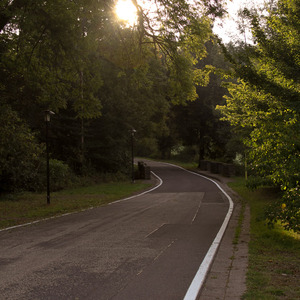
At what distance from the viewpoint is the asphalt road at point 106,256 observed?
5160mm

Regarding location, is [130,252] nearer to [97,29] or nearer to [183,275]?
[183,275]

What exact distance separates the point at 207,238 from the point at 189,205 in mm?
7317

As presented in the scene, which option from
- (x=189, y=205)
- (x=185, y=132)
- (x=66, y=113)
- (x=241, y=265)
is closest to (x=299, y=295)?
(x=241, y=265)

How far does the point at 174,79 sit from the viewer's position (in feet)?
60.2

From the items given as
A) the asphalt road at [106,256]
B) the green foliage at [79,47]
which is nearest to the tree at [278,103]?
the asphalt road at [106,256]

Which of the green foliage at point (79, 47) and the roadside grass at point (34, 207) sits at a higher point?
the green foliage at point (79, 47)

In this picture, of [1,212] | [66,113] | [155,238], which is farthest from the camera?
[66,113]

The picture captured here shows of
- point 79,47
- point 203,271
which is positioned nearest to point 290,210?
point 203,271

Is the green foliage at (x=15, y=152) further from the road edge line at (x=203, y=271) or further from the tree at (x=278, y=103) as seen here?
the road edge line at (x=203, y=271)

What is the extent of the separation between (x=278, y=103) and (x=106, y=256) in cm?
672

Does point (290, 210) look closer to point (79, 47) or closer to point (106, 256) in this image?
point (106, 256)

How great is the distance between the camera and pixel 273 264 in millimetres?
6562

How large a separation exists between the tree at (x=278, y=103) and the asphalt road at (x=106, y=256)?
207 centimetres

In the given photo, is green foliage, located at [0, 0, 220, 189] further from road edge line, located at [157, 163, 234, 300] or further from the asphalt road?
road edge line, located at [157, 163, 234, 300]
